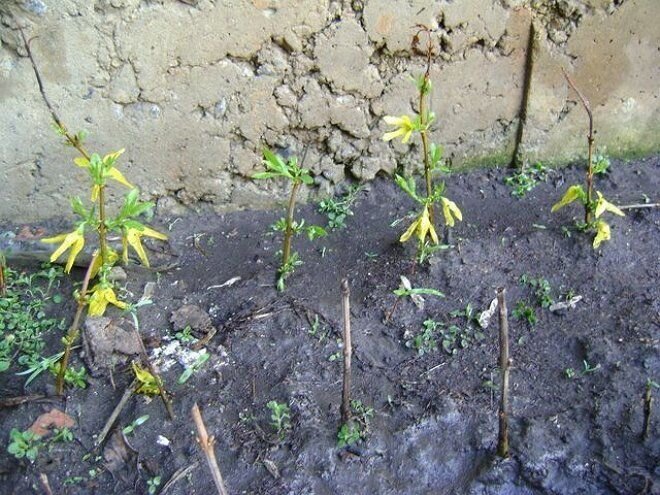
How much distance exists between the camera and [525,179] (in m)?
3.81

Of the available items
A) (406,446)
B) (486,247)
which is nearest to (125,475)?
(406,446)

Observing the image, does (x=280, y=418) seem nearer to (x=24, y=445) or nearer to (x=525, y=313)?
(x=24, y=445)

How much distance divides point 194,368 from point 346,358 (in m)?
0.72

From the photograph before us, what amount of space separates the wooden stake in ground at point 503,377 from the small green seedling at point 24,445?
158 cm

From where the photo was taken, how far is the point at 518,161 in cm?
388

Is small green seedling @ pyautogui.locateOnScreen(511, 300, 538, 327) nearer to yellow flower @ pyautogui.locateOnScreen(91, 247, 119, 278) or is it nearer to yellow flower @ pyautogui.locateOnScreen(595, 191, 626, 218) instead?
yellow flower @ pyautogui.locateOnScreen(595, 191, 626, 218)

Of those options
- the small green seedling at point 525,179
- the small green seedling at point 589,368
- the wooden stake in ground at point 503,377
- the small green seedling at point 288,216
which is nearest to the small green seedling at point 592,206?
the small green seedling at point 525,179

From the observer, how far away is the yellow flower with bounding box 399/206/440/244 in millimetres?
3113

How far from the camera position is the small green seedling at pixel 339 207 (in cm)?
359

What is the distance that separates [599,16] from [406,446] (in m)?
2.21

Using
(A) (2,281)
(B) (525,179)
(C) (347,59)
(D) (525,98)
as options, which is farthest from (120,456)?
(D) (525,98)

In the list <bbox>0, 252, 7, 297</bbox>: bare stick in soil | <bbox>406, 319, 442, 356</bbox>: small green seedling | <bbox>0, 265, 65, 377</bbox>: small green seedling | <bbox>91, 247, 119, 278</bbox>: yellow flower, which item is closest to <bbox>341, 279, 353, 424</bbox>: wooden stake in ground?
<bbox>406, 319, 442, 356</bbox>: small green seedling

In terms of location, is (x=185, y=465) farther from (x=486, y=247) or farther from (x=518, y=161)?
(x=518, y=161)

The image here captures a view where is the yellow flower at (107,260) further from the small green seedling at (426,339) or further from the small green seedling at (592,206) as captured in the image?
the small green seedling at (592,206)
